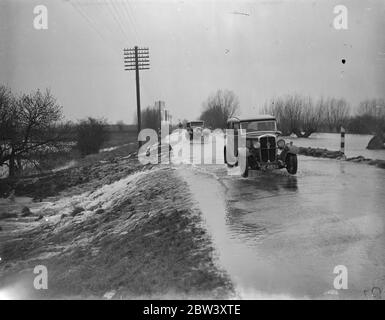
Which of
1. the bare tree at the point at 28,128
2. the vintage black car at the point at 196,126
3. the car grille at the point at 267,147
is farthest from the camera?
the car grille at the point at 267,147

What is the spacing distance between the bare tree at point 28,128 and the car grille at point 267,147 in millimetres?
4617

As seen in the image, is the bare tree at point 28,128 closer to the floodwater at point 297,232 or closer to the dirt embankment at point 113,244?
the dirt embankment at point 113,244

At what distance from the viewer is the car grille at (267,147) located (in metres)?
8.25

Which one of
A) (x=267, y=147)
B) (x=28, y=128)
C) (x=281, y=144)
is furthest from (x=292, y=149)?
(x=28, y=128)

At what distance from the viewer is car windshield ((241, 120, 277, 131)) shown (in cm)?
848

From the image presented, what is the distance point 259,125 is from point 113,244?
535 cm

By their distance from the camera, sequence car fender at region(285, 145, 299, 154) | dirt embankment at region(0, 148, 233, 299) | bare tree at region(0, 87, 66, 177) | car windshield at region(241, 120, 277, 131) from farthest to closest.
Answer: car windshield at region(241, 120, 277, 131)
car fender at region(285, 145, 299, 154)
bare tree at region(0, 87, 66, 177)
dirt embankment at region(0, 148, 233, 299)

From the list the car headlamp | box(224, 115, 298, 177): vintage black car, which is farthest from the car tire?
the car headlamp

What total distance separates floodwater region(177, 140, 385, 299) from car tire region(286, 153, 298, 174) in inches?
26.6

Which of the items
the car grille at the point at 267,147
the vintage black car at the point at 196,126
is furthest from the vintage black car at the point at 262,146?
the vintage black car at the point at 196,126

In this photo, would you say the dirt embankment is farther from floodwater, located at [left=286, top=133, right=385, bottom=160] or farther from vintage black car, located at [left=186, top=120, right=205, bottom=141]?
floodwater, located at [left=286, top=133, right=385, bottom=160]

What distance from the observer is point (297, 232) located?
3814 millimetres
